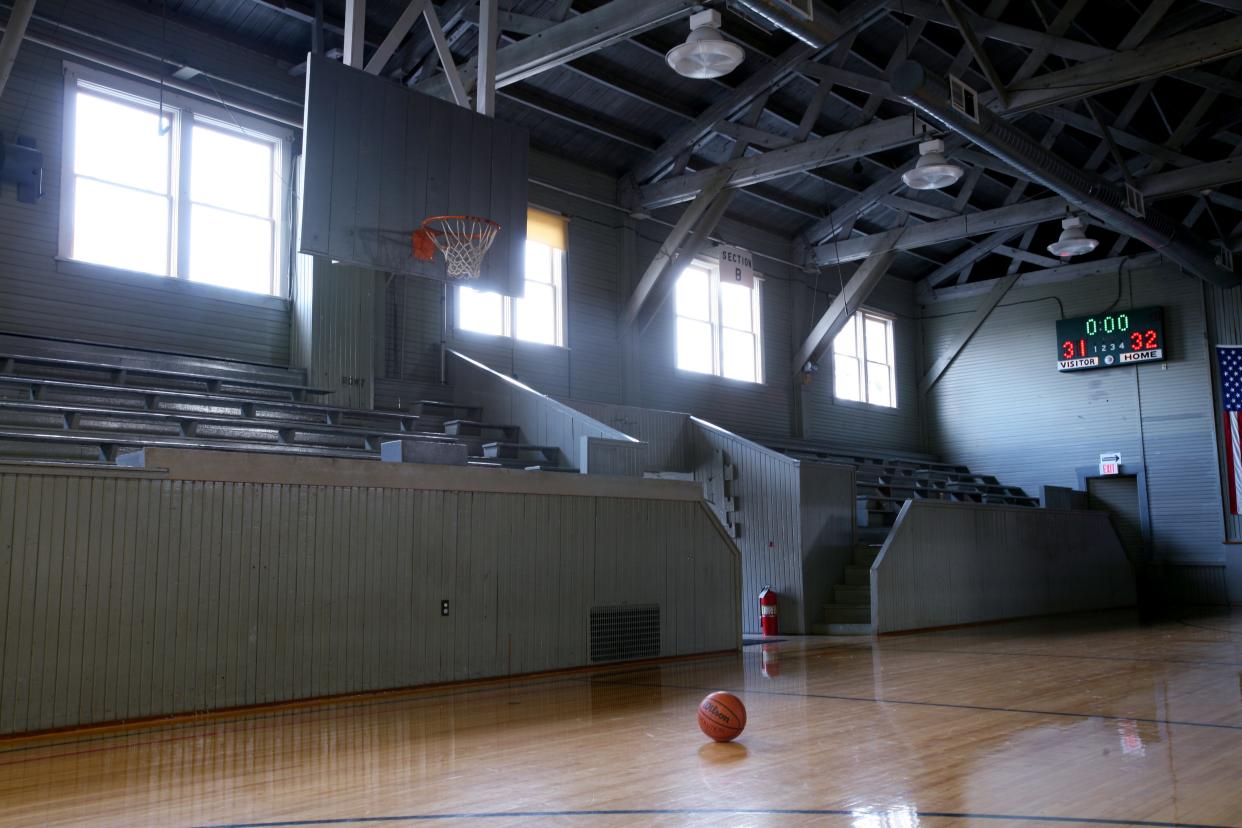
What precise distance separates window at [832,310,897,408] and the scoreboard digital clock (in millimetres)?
3077

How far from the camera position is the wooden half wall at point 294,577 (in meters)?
6.39

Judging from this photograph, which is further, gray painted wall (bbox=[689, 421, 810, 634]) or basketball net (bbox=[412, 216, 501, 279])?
gray painted wall (bbox=[689, 421, 810, 634])

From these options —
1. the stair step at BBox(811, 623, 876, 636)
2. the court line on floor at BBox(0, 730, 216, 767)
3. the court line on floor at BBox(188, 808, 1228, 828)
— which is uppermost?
the court line on floor at BBox(188, 808, 1228, 828)

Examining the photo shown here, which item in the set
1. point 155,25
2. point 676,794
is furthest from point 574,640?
point 155,25

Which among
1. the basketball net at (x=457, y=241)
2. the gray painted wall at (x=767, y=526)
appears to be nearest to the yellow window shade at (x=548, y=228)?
the gray painted wall at (x=767, y=526)

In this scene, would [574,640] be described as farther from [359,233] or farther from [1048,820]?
[1048,820]

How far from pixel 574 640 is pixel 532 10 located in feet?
23.4

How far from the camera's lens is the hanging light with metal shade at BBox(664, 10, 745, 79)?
9.16m

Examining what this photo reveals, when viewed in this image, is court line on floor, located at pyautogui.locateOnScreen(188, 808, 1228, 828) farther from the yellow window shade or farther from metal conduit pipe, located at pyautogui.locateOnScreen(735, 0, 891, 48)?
the yellow window shade

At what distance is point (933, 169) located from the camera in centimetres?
1157

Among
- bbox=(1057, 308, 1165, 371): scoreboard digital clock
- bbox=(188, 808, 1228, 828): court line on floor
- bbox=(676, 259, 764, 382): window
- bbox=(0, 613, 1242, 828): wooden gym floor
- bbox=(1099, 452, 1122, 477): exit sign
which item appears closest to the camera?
bbox=(188, 808, 1228, 828): court line on floor

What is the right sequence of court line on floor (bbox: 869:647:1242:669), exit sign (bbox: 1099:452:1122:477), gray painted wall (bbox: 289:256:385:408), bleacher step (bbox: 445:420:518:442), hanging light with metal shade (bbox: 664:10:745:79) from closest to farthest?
court line on floor (bbox: 869:647:1242:669) < hanging light with metal shade (bbox: 664:10:745:79) < gray painted wall (bbox: 289:256:385:408) < bleacher step (bbox: 445:420:518:442) < exit sign (bbox: 1099:452:1122:477)

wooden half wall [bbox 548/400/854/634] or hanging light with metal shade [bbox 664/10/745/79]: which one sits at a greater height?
hanging light with metal shade [bbox 664/10/745/79]

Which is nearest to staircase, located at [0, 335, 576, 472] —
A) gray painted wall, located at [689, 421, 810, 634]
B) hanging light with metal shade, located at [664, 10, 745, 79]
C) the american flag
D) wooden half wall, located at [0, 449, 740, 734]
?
wooden half wall, located at [0, 449, 740, 734]
